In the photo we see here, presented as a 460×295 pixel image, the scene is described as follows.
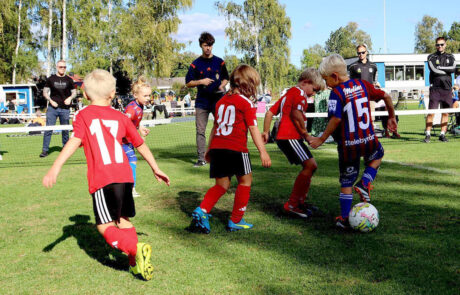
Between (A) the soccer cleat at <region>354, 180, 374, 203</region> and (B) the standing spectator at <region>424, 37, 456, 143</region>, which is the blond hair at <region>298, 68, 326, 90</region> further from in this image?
(B) the standing spectator at <region>424, 37, 456, 143</region>

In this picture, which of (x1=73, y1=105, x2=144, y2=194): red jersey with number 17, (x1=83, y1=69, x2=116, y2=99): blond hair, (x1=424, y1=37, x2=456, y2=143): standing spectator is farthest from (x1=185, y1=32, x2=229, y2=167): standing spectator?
(x1=424, y1=37, x2=456, y2=143): standing spectator

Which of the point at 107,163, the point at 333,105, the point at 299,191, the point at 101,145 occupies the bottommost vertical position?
the point at 299,191

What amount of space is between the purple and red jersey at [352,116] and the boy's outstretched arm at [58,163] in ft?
8.05

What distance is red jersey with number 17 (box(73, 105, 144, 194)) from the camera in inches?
131

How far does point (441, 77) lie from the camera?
11250 mm

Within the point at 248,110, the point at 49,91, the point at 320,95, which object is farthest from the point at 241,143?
the point at 320,95

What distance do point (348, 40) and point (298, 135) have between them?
13660 cm

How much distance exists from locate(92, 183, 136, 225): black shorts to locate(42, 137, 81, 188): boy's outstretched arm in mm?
325

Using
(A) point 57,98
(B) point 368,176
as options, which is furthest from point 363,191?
(A) point 57,98

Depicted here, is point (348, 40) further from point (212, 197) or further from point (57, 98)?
point (212, 197)

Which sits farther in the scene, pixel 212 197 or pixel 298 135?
pixel 298 135

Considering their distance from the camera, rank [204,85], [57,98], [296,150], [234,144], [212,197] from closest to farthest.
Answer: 1. [234,144]
2. [212,197]
3. [296,150]
4. [204,85]
5. [57,98]

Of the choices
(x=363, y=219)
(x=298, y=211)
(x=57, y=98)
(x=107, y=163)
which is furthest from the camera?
(x=57, y=98)

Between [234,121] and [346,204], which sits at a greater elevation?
[234,121]
